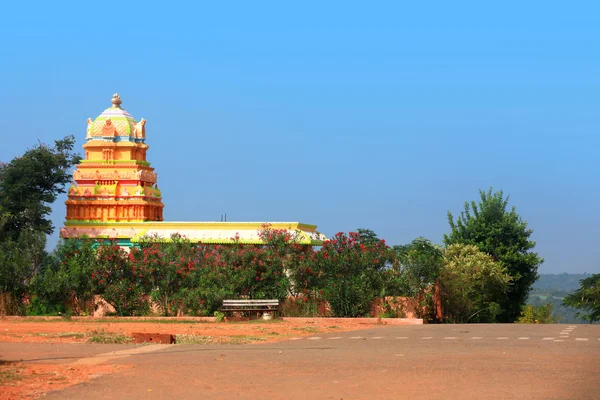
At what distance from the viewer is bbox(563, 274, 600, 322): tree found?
4244cm

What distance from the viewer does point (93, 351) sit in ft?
54.1

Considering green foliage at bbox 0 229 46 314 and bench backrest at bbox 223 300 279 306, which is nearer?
bench backrest at bbox 223 300 279 306

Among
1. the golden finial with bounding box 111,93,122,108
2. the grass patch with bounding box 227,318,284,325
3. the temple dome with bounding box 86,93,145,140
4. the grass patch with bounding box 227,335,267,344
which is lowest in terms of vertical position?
the grass patch with bounding box 227,335,267,344

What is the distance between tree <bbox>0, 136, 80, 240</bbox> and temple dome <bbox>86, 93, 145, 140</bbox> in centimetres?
809

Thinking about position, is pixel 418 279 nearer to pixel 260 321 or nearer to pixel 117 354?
pixel 260 321

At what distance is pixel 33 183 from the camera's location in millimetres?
45750

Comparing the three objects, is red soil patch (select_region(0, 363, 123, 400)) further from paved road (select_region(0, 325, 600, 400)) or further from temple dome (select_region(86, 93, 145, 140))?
temple dome (select_region(86, 93, 145, 140))

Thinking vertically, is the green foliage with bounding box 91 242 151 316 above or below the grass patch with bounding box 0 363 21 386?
above

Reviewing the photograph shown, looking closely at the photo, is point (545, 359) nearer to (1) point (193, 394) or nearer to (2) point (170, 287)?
(1) point (193, 394)

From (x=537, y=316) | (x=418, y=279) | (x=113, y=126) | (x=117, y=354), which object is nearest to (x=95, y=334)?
(x=117, y=354)

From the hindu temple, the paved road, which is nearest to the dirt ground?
the paved road

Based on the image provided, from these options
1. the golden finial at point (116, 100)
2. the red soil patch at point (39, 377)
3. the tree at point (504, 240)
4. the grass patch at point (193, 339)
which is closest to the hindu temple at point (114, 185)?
the golden finial at point (116, 100)

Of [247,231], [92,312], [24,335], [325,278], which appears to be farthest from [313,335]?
[247,231]

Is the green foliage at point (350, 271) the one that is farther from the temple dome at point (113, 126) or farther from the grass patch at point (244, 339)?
the temple dome at point (113, 126)
